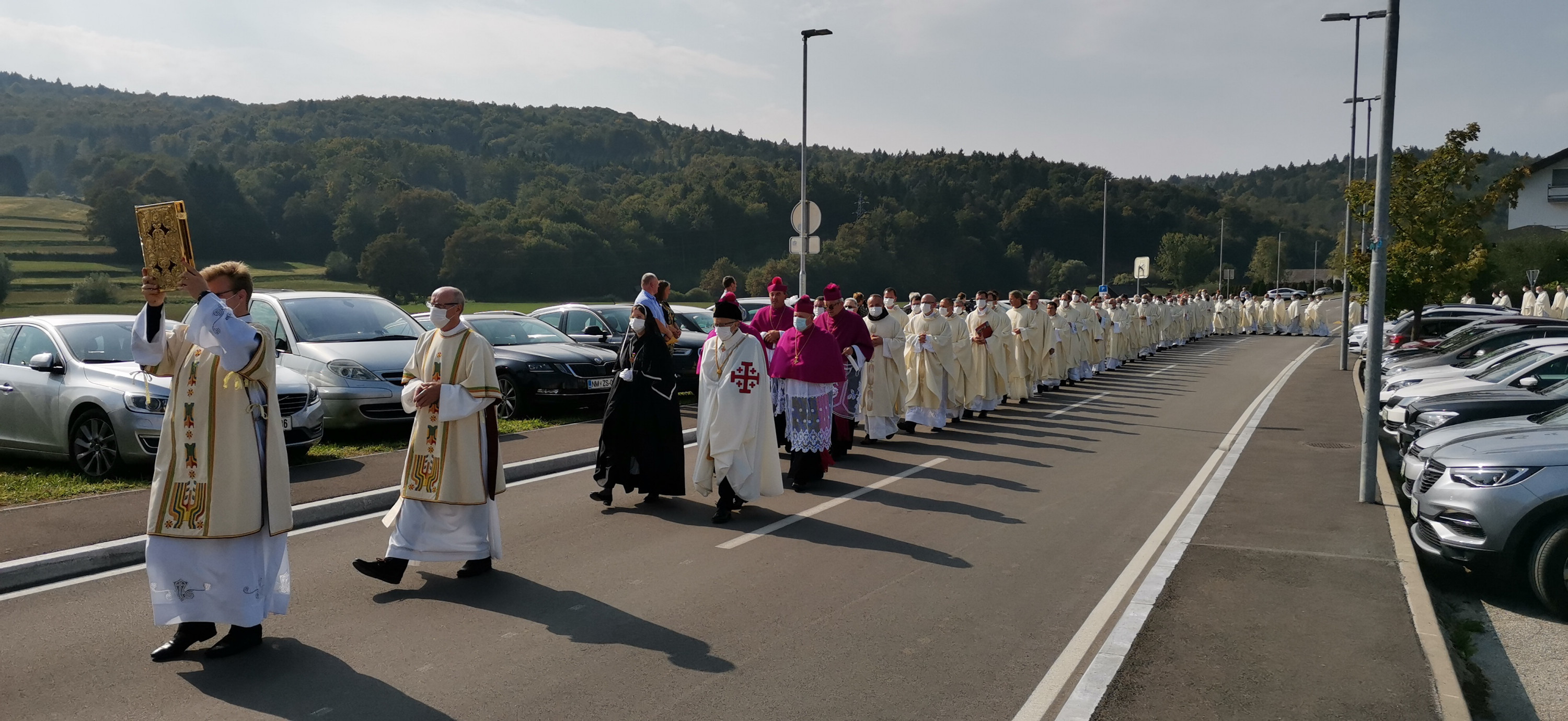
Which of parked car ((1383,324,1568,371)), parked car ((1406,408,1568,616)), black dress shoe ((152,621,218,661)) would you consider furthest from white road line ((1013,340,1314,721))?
parked car ((1383,324,1568,371))

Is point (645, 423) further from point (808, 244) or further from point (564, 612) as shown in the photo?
point (808, 244)

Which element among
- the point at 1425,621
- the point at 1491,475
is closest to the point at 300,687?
the point at 1425,621

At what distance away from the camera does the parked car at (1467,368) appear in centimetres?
1224

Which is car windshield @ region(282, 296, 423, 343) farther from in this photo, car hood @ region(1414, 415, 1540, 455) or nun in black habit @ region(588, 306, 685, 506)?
car hood @ region(1414, 415, 1540, 455)

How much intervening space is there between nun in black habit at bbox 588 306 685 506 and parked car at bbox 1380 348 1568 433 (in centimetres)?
772

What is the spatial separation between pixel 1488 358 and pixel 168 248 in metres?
14.3

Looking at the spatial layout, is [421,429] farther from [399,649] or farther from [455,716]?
[455,716]

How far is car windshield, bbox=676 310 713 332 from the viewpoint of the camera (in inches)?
744

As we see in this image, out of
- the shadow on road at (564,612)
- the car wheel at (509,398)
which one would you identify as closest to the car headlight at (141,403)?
the shadow on road at (564,612)

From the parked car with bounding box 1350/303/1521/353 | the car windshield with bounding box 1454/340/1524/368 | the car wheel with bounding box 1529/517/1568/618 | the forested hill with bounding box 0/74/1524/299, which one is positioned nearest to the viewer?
the car wheel with bounding box 1529/517/1568/618

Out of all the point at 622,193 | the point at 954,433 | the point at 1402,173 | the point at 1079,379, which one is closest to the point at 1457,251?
the point at 1402,173

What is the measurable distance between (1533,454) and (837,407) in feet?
20.7

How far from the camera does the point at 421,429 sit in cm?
663

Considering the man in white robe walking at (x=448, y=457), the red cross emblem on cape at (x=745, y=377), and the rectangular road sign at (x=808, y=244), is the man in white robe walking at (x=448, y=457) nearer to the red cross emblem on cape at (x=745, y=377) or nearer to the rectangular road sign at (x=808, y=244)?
the red cross emblem on cape at (x=745, y=377)
